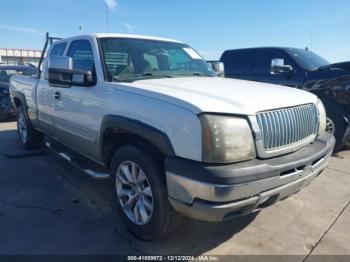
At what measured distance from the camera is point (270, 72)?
24.6ft

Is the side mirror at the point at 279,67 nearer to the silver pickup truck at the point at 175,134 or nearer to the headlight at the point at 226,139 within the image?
the silver pickup truck at the point at 175,134

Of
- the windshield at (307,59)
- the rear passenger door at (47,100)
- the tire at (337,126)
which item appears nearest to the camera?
the rear passenger door at (47,100)

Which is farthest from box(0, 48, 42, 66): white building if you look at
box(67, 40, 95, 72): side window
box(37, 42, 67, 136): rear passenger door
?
box(67, 40, 95, 72): side window

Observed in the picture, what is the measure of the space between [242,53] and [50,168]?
5.35 meters

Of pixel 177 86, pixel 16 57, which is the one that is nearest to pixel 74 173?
pixel 177 86

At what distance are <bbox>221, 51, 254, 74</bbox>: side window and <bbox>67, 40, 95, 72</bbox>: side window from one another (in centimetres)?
484

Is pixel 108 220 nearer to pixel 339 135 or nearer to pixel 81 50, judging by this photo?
pixel 81 50

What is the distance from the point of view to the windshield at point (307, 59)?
7.05 meters

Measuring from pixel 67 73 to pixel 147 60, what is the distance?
0.89 metres

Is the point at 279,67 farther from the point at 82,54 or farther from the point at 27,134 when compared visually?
the point at 27,134

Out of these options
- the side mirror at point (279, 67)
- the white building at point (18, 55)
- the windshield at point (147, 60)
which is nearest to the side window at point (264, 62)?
the side mirror at point (279, 67)

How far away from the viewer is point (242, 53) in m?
8.34

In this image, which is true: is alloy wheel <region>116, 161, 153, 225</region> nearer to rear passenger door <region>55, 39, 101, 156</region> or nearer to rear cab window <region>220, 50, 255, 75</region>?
rear passenger door <region>55, 39, 101, 156</region>

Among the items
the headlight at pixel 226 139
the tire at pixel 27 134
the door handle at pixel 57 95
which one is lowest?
the tire at pixel 27 134
